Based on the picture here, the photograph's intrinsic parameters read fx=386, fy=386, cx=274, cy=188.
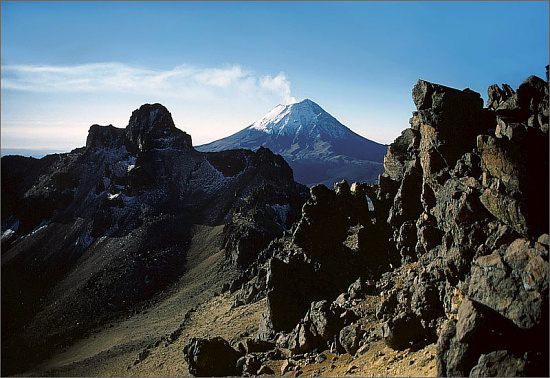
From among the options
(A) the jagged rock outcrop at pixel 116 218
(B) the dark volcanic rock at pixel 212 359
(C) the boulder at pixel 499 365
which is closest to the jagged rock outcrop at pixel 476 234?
(C) the boulder at pixel 499 365

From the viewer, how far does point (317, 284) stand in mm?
36156

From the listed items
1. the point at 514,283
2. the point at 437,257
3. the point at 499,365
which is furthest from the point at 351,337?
the point at 514,283

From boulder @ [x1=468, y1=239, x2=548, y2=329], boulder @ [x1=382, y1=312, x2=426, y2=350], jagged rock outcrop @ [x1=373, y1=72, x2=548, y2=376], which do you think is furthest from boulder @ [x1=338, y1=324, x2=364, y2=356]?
boulder @ [x1=468, y1=239, x2=548, y2=329]

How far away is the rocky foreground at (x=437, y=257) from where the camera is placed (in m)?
16.3

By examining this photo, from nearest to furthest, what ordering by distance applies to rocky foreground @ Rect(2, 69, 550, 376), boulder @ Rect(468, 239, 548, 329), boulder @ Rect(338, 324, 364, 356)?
boulder @ Rect(468, 239, 548, 329), rocky foreground @ Rect(2, 69, 550, 376), boulder @ Rect(338, 324, 364, 356)

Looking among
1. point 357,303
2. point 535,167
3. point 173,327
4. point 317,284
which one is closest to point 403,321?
point 357,303

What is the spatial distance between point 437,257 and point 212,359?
17.0 metres

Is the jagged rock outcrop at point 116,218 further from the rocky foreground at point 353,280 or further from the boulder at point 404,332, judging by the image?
the boulder at point 404,332

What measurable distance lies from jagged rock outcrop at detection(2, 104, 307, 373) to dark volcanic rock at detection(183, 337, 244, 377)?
47688 millimetres

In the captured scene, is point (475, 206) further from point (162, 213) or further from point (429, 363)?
point (162, 213)

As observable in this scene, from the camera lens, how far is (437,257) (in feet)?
81.3

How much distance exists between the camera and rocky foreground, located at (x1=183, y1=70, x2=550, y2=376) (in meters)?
16.3

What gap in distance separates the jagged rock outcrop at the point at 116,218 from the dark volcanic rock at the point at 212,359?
47688 millimetres

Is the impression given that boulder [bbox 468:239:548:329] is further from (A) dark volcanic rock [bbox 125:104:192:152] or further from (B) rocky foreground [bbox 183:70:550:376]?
(A) dark volcanic rock [bbox 125:104:192:152]
